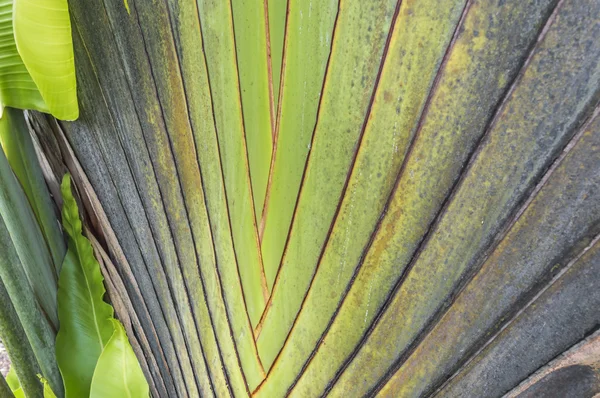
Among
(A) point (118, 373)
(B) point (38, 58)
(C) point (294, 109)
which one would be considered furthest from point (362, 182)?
(A) point (118, 373)

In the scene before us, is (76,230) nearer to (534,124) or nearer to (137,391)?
(137,391)

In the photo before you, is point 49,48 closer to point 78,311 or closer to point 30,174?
point 30,174

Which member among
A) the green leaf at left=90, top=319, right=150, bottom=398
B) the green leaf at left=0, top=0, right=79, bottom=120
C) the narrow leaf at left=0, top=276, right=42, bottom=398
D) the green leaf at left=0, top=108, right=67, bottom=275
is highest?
the green leaf at left=0, top=0, right=79, bottom=120

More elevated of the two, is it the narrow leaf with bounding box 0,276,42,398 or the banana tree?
the banana tree

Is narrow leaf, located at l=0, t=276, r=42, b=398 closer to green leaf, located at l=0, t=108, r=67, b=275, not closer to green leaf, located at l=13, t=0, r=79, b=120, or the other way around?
green leaf, located at l=0, t=108, r=67, b=275

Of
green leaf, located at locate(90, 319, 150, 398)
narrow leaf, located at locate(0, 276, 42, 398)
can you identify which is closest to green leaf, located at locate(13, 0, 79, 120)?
narrow leaf, located at locate(0, 276, 42, 398)

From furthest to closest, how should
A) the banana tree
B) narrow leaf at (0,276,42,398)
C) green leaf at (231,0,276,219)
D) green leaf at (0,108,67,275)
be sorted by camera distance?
green leaf at (0,108,67,275)
narrow leaf at (0,276,42,398)
green leaf at (231,0,276,219)
the banana tree

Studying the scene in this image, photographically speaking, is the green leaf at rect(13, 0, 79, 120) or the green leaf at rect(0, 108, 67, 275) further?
the green leaf at rect(0, 108, 67, 275)
